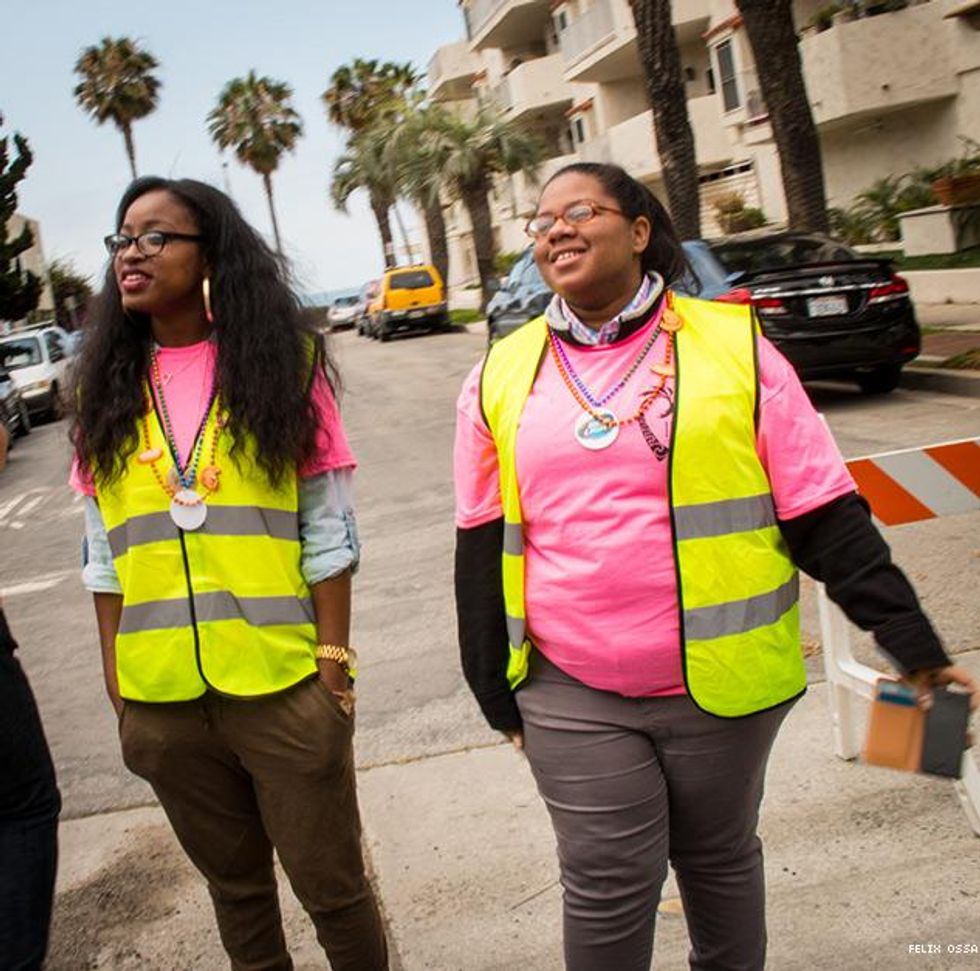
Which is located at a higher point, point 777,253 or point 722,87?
point 722,87

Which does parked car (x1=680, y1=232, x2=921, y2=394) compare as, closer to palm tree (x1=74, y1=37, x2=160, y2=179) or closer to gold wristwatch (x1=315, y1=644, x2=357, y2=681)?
gold wristwatch (x1=315, y1=644, x2=357, y2=681)

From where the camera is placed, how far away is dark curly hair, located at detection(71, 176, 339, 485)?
2525 mm

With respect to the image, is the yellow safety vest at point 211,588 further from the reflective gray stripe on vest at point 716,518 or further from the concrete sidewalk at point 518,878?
the concrete sidewalk at point 518,878

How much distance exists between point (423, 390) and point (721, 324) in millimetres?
16347

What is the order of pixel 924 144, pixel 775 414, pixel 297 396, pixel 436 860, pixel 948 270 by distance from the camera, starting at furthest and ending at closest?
pixel 924 144
pixel 948 270
pixel 436 860
pixel 297 396
pixel 775 414

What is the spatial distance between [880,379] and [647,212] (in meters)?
9.88

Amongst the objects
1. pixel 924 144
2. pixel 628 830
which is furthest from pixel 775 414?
pixel 924 144

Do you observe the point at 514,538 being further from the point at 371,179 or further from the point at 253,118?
the point at 253,118

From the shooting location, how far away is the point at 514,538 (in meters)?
2.40

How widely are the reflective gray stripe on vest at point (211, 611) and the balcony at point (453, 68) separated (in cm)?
5722

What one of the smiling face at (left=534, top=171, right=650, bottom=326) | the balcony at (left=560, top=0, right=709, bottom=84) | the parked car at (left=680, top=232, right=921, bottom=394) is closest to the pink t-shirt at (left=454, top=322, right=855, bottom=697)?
the smiling face at (left=534, top=171, right=650, bottom=326)

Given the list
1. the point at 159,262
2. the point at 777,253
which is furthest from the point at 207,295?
the point at 777,253

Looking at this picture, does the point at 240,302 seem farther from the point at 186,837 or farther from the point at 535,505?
the point at 186,837

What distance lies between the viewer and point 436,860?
3.82 m
